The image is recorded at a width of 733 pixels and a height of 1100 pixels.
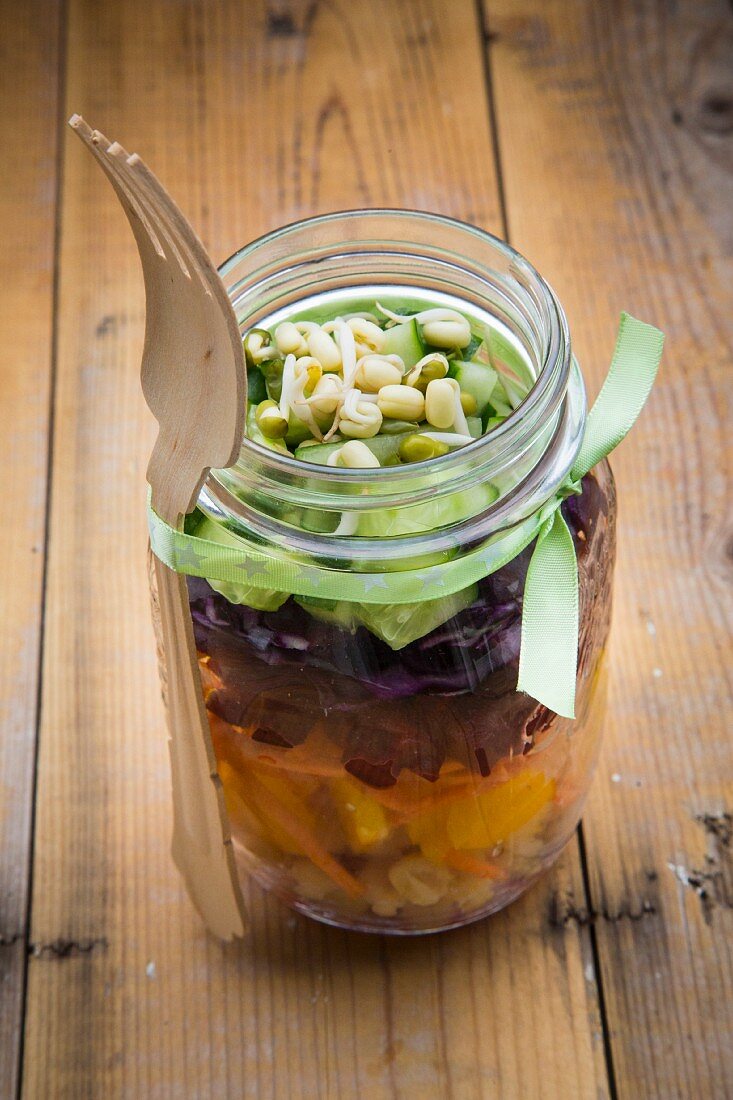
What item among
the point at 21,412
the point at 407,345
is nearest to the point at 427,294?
the point at 407,345

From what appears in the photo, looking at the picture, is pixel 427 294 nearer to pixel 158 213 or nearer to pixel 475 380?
pixel 475 380

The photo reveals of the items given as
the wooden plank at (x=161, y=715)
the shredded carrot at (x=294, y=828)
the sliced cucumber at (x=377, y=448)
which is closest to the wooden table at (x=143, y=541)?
the wooden plank at (x=161, y=715)

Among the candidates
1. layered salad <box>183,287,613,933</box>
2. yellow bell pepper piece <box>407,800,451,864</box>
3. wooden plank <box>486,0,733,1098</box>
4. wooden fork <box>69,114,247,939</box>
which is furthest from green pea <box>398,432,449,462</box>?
wooden plank <box>486,0,733,1098</box>

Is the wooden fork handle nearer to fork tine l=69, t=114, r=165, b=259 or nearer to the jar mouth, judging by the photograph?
the jar mouth

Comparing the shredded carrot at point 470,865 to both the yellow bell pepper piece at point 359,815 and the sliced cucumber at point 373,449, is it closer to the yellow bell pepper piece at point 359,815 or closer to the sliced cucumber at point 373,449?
the yellow bell pepper piece at point 359,815

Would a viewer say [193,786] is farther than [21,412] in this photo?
No

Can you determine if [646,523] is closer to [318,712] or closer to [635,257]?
[635,257]
